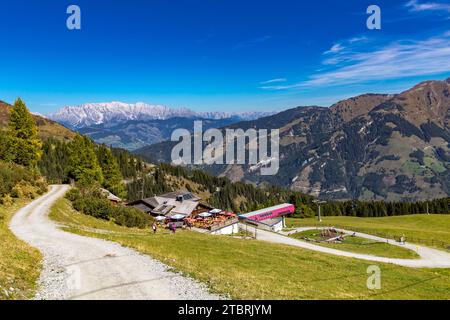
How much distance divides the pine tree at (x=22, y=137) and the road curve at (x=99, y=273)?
47165 mm

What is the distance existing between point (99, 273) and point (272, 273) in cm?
1573

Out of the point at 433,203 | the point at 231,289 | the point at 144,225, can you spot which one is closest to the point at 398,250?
the point at 144,225

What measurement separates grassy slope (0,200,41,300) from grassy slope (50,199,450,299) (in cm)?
865

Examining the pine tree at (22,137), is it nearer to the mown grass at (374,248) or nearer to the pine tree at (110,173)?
the pine tree at (110,173)

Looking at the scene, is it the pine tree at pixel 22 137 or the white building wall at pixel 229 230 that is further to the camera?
the white building wall at pixel 229 230

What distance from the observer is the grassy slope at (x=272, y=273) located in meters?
23.8

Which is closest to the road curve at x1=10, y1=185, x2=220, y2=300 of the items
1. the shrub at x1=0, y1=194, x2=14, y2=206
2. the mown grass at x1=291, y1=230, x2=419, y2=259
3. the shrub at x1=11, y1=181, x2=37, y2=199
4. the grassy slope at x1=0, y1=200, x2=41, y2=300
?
the grassy slope at x1=0, y1=200, x2=41, y2=300

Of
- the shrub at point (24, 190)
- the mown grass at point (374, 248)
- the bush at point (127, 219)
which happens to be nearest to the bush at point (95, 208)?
the bush at point (127, 219)

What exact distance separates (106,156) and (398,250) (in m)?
82.8

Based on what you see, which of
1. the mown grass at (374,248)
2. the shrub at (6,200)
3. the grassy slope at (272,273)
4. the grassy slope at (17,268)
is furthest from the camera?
the mown grass at (374,248)

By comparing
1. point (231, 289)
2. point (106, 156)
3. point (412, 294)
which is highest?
point (106, 156)
